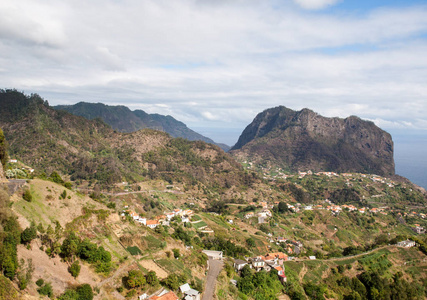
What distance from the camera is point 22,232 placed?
70.0ft

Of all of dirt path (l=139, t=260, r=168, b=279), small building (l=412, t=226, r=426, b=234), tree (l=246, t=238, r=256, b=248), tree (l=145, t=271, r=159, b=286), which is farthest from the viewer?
small building (l=412, t=226, r=426, b=234)

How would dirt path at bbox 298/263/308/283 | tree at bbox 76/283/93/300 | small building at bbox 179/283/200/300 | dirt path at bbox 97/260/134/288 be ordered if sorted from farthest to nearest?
dirt path at bbox 298/263/308/283, small building at bbox 179/283/200/300, dirt path at bbox 97/260/134/288, tree at bbox 76/283/93/300

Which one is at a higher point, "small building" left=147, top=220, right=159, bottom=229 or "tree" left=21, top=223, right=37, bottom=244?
"tree" left=21, top=223, right=37, bottom=244

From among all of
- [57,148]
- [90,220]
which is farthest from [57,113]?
[90,220]

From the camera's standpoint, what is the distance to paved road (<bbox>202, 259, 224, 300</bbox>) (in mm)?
28853

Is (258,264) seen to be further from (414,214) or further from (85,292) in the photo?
(414,214)

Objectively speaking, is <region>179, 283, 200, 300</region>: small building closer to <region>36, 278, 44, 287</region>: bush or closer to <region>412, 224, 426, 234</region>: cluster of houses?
<region>36, 278, 44, 287</region>: bush

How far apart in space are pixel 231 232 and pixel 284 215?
111 feet

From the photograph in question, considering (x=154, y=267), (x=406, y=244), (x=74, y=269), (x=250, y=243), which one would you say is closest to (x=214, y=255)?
(x=154, y=267)

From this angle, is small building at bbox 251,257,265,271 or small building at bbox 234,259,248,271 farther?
small building at bbox 251,257,265,271

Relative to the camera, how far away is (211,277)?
3259cm

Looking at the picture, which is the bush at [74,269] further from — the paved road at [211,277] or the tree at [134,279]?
the paved road at [211,277]

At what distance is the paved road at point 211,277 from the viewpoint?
28.9 meters

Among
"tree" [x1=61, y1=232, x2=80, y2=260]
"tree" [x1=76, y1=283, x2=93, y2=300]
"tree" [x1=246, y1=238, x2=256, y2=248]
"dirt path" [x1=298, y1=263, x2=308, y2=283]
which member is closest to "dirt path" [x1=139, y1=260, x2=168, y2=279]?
"tree" [x1=61, y1=232, x2=80, y2=260]
